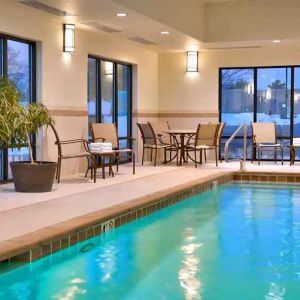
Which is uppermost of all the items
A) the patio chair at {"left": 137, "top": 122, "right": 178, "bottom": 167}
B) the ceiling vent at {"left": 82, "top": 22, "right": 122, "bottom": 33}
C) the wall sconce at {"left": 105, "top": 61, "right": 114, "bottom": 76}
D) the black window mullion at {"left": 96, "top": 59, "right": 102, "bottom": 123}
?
the ceiling vent at {"left": 82, "top": 22, "right": 122, "bottom": 33}

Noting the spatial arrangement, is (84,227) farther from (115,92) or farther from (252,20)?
(252,20)

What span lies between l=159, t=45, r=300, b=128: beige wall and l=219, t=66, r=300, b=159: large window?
10.3 inches

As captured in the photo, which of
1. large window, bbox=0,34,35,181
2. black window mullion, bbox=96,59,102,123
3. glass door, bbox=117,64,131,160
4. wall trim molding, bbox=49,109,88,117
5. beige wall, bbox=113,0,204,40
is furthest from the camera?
glass door, bbox=117,64,131,160

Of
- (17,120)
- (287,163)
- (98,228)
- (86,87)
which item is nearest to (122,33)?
(86,87)

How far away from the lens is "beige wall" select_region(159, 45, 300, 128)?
42.6ft

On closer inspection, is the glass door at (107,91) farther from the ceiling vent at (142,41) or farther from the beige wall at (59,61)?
the ceiling vent at (142,41)

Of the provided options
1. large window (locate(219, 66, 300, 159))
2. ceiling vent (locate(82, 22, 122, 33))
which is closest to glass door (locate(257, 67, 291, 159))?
large window (locate(219, 66, 300, 159))

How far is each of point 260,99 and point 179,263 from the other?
900 centimetres

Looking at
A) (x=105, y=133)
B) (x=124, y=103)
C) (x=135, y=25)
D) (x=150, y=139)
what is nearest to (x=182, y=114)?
A: (x=124, y=103)

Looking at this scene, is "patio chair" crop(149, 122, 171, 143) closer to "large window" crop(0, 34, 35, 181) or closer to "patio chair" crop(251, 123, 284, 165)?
"patio chair" crop(251, 123, 284, 165)

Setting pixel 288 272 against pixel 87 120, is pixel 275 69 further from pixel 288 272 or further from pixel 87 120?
pixel 288 272

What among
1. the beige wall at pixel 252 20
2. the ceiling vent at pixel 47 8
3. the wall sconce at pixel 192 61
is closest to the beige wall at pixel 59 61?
the ceiling vent at pixel 47 8

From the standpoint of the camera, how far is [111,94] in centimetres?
1167

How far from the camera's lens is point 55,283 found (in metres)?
4.25
